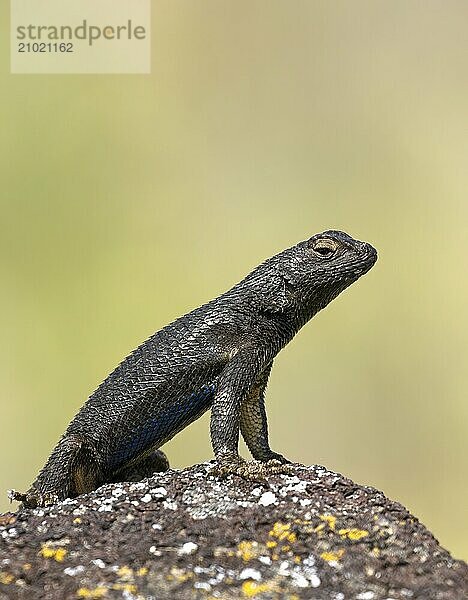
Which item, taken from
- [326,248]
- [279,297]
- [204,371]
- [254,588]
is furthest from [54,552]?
[326,248]

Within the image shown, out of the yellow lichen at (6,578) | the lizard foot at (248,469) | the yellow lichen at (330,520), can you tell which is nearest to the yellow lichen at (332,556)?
the yellow lichen at (330,520)

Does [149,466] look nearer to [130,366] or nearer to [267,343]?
[130,366]

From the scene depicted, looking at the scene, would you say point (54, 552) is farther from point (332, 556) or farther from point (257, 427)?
point (257, 427)

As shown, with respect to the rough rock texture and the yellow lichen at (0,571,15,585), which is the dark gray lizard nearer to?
the rough rock texture

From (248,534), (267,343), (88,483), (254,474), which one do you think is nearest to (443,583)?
(248,534)

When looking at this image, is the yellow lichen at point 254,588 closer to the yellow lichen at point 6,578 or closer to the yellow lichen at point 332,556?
the yellow lichen at point 332,556
